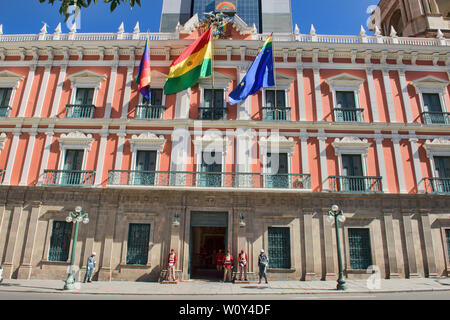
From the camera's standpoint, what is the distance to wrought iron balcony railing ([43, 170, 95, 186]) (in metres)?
15.9

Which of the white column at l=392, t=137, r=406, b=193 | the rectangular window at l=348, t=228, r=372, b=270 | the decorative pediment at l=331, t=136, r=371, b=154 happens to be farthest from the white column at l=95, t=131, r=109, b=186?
the white column at l=392, t=137, r=406, b=193

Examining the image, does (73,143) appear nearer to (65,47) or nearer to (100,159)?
(100,159)

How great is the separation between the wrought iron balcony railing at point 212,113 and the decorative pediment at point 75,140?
6.31 meters

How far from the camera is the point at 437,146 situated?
1644 centimetres

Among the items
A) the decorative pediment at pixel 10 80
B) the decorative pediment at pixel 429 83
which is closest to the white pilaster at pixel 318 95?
the decorative pediment at pixel 429 83

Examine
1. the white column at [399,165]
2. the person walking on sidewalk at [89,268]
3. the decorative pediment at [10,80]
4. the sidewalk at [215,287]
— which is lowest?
the sidewalk at [215,287]

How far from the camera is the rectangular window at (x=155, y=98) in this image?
17.5m

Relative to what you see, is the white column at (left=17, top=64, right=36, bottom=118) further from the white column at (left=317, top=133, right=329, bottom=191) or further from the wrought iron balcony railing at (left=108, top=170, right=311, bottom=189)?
the white column at (left=317, top=133, right=329, bottom=191)

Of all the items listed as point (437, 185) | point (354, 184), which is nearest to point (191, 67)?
point (354, 184)

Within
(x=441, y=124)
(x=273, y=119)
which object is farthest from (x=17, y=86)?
(x=441, y=124)

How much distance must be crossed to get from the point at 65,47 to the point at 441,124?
73.9ft

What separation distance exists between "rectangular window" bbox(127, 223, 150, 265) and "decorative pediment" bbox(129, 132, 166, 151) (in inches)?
170

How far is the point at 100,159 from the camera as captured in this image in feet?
53.5

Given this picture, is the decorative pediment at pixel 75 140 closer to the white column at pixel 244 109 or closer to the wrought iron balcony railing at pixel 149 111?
the wrought iron balcony railing at pixel 149 111
